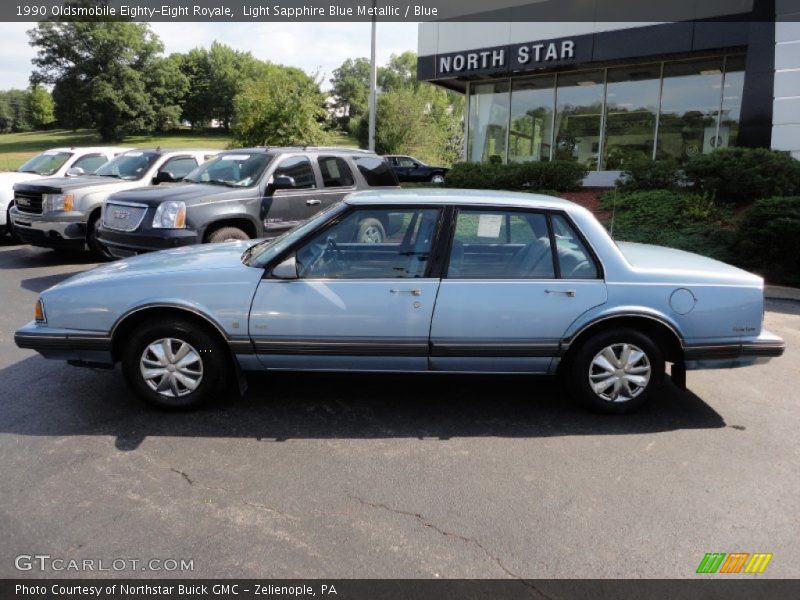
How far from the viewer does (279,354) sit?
4453 millimetres

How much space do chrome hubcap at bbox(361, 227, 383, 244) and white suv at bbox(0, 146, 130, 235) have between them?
9.71 meters

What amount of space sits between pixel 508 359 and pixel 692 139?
15.9 m

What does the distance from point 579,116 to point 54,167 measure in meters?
14.4

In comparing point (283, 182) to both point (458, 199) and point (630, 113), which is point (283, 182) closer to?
point (458, 199)

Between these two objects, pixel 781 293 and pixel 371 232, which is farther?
pixel 781 293

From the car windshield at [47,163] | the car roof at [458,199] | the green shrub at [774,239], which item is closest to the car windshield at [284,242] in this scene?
the car roof at [458,199]

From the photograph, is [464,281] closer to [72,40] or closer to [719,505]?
[719,505]

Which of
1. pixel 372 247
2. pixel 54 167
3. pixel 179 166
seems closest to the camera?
pixel 372 247

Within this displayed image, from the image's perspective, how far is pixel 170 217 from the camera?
8.10 meters

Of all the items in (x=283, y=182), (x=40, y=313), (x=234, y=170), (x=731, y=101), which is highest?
(x=731, y=101)

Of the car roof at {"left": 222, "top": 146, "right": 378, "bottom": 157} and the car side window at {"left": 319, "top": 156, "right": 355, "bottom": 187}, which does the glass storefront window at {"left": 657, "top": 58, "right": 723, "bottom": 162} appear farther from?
the car side window at {"left": 319, "top": 156, "right": 355, "bottom": 187}

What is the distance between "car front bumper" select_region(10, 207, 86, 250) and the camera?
10055 millimetres

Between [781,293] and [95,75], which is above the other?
[95,75]

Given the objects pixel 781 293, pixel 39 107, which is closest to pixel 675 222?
pixel 781 293
